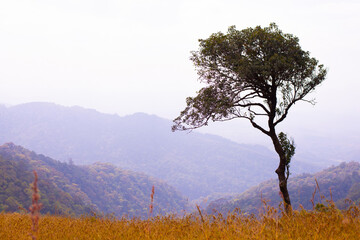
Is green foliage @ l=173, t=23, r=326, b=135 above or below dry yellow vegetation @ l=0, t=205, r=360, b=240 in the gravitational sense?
above

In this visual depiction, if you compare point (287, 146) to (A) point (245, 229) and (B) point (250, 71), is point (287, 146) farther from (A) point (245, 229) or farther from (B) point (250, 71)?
(A) point (245, 229)

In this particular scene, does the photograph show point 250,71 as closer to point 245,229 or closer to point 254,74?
point 254,74

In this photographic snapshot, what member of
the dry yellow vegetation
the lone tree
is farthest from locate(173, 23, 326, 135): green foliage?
the dry yellow vegetation

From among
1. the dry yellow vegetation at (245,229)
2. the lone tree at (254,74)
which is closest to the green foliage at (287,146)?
the lone tree at (254,74)

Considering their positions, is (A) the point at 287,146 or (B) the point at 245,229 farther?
(A) the point at 287,146

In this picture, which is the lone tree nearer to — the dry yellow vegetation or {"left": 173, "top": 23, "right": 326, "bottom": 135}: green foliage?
{"left": 173, "top": 23, "right": 326, "bottom": 135}: green foliage

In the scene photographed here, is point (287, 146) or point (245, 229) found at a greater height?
point (287, 146)

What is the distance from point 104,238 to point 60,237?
1.27 metres

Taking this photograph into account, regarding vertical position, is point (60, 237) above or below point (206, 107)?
below

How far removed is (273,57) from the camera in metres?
17.7

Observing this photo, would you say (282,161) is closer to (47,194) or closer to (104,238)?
(104,238)

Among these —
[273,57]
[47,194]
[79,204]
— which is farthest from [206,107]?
[79,204]

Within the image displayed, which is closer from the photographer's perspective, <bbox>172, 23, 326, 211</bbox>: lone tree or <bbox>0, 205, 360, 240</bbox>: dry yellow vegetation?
<bbox>0, 205, 360, 240</bbox>: dry yellow vegetation

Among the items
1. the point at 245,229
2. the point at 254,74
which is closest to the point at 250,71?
the point at 254,74
